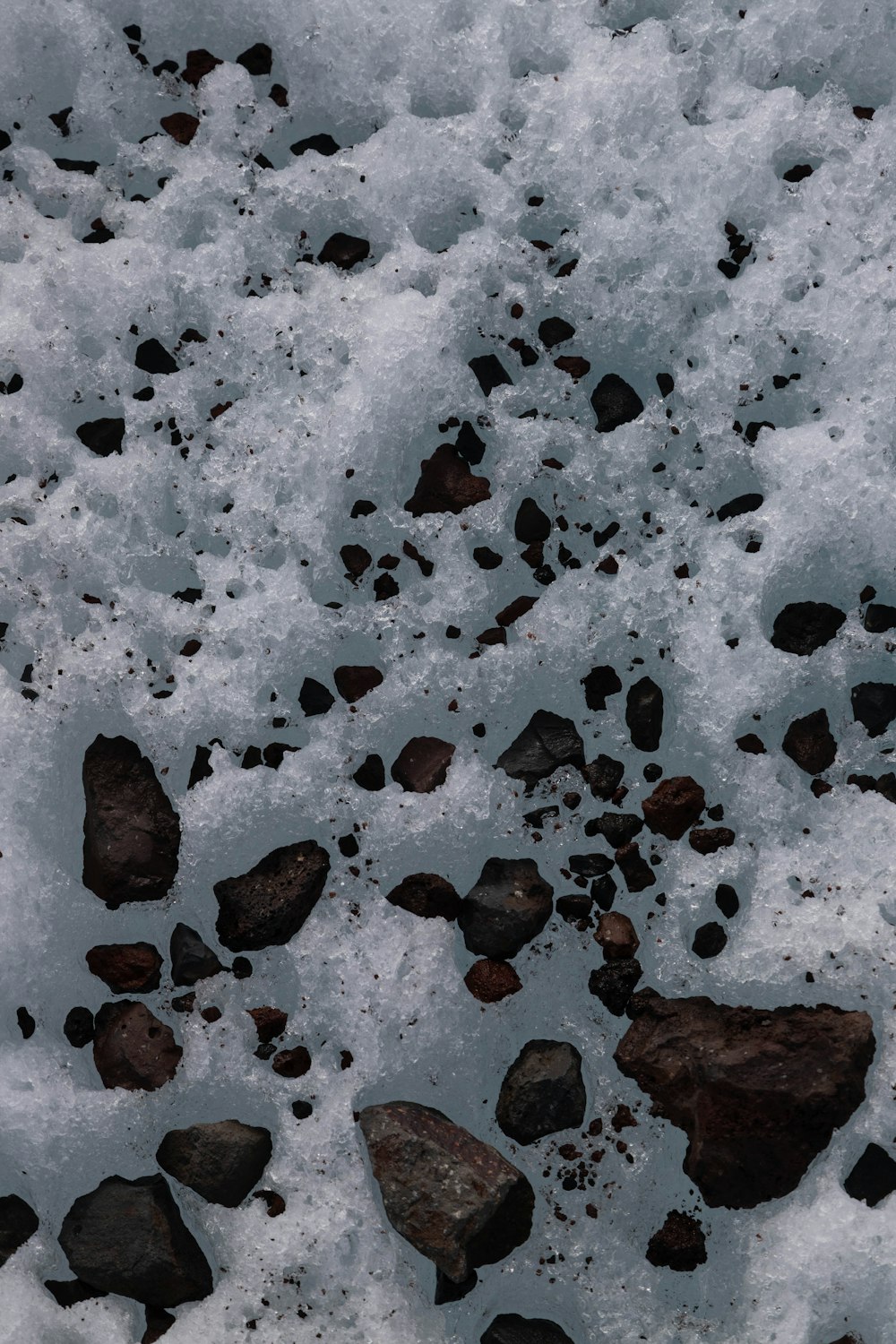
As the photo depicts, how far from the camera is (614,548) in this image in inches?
94.1

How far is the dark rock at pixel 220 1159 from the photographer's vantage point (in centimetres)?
219

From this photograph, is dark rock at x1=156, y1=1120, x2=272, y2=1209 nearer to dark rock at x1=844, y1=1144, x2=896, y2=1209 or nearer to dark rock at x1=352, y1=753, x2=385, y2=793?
dark rock at x1=352, y1=753, x2=385, y2=793

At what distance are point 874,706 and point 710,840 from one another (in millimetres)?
477

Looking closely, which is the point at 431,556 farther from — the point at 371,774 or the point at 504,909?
the point at 504,909

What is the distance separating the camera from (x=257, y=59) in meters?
2.58

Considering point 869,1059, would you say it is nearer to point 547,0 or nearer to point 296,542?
point 296,542

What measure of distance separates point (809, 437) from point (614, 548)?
52 centimetres

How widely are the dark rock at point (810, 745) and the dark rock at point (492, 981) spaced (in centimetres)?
78

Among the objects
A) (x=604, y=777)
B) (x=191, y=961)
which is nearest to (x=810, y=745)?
(x=604, y=777)

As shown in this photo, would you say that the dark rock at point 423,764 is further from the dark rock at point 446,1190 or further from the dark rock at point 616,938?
the dark rock at point 446,1190

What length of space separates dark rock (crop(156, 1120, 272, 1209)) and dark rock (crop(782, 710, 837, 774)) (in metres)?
1.40

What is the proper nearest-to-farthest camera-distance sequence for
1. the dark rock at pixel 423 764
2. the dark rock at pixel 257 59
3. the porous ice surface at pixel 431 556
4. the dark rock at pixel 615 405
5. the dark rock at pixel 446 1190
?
the dark rock at pixel 446 1190
the porous ice surface at pixel 431 556
the dark rock at pixel 423 764
the dark rock at pixel 615 405
the dark rock at pixel 257 59

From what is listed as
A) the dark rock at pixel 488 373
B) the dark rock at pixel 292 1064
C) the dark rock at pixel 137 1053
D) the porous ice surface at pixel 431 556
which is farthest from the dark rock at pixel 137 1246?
the dark rock at pixel 488 373

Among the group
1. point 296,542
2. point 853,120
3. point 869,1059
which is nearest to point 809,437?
point 853,120
